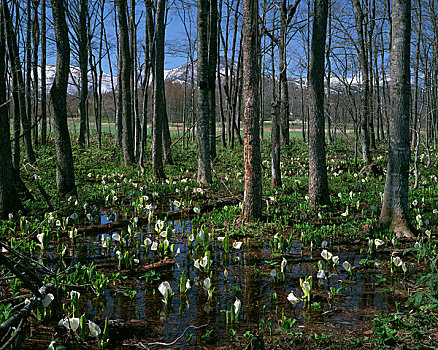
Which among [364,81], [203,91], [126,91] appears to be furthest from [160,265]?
[364,81]

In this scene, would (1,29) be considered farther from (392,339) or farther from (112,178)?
(392,339)

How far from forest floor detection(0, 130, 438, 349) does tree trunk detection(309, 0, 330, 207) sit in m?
0.43

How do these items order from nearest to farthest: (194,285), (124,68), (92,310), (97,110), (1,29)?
(92,310), (194,285), (1,29), (124,68), (97,110)

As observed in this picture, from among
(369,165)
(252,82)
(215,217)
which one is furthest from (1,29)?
(369,165)

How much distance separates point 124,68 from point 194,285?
11.3m

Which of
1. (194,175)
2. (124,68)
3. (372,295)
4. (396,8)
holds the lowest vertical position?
(372,295)

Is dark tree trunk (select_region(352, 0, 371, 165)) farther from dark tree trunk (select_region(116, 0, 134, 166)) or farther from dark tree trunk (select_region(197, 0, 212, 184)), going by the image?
dark tree trunk (select_region(116, 0, 134, 166))

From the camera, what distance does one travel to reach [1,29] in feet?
19.7

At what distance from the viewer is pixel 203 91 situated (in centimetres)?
931

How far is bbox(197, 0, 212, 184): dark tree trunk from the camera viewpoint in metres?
9.16

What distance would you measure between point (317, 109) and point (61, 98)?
5434 millimetres

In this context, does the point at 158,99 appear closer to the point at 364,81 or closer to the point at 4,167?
the point at 4,167

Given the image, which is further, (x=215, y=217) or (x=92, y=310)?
Answer: (x=215, y=217)

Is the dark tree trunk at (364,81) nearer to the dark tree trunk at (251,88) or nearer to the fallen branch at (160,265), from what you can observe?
the dark tree trunk at (251,88)
